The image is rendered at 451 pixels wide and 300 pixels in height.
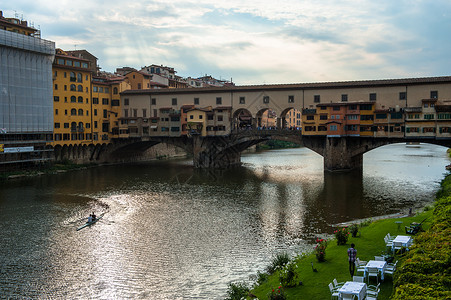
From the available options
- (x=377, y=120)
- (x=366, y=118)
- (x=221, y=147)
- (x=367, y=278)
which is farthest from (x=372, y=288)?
(x=221, y=147)

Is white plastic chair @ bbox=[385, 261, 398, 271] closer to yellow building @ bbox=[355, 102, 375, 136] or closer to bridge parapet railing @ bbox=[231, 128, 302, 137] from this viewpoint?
yellow building @ bbox=[355, 102, 375, 136]

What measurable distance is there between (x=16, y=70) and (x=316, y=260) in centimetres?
5565

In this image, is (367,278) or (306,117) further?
(306,117)

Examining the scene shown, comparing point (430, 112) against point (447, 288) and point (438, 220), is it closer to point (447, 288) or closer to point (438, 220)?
point (438, 220)

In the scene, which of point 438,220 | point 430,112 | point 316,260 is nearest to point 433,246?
point 438,220

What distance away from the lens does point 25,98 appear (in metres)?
60.1

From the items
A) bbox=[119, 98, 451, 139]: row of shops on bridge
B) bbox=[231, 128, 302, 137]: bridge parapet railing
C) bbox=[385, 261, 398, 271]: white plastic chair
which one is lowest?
bbox=[385, 261, 398, 271]: white plastic chair

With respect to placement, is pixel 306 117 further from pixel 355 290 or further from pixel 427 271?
pixel 427 271

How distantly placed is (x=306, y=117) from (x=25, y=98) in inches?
1708

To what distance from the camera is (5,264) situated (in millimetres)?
23516

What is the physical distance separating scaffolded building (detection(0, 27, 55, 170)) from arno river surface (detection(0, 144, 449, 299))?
592cm

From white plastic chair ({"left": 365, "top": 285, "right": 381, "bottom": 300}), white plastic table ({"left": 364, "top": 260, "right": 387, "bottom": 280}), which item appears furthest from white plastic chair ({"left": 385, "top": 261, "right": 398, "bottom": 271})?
white plastic chair ({"left": 365, "top": 285, "right": 381, "bottom": 300})

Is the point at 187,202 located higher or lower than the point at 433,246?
lower

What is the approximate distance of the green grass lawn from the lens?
15711 millimetres
